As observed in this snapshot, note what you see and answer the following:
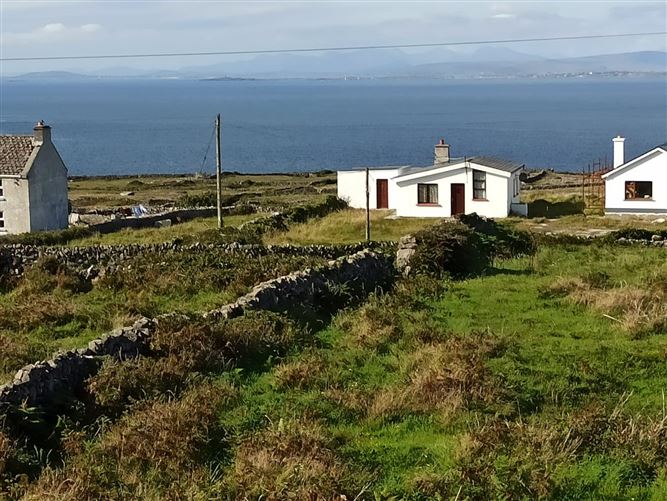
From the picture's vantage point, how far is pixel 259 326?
13.8 meters

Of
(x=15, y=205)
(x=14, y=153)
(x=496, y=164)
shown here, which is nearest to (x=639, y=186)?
(x=496, y=164)

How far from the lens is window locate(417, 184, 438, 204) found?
134 ft

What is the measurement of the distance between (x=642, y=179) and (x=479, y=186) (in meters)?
6.82

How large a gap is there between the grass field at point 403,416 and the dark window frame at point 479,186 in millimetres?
24199

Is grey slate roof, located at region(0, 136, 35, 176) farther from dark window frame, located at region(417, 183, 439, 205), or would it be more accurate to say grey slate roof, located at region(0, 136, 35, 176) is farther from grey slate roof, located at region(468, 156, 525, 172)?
grey slate roof, located at region(468, 156, 525, 172)

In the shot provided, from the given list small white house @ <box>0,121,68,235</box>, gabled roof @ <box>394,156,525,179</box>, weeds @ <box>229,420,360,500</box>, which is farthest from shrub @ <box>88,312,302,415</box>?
small white house @ <box>0,121,68,235</box>

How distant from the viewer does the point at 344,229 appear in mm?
34938

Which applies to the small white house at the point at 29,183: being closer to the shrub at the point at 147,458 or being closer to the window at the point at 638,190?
the window at the point at 638,190

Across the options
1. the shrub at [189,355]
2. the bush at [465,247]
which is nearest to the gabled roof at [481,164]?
the bush at [465,247]

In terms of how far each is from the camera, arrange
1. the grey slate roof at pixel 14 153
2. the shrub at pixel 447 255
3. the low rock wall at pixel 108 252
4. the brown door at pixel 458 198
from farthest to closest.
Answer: the grey slate roof at pixel 14 153 < the brown door at pixel 458 198 < the low rock wall at pixel 108 252 < the shrub at pixel 447 255

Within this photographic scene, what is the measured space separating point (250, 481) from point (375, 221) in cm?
3006

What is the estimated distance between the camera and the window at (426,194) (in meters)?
40.8

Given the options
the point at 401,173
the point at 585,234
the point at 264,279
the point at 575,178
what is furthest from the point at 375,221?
the point at 575,178

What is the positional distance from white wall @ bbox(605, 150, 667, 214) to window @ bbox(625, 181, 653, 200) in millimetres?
207
